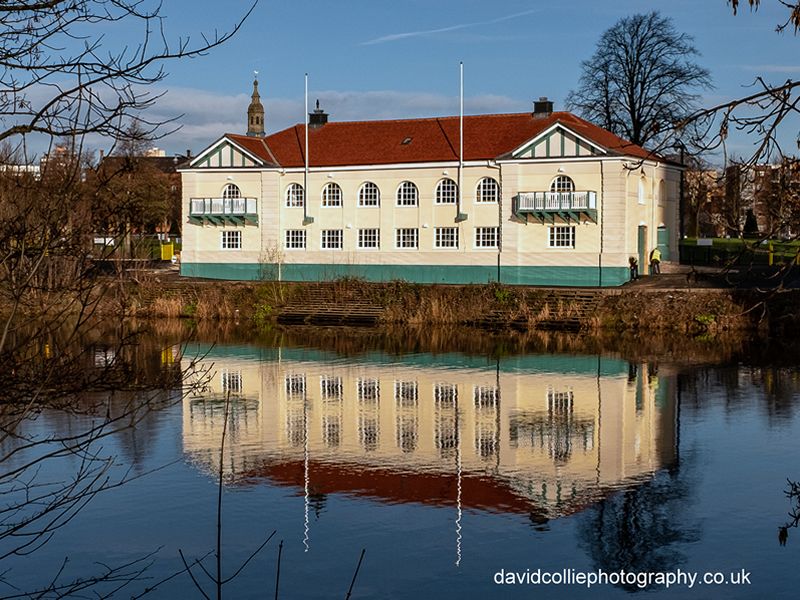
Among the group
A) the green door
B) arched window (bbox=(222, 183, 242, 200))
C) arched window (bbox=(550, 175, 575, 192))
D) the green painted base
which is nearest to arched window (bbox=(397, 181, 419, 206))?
the green painted base

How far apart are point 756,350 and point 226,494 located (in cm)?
2127

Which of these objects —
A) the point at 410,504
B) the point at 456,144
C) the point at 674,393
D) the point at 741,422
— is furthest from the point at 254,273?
the point at 410,504

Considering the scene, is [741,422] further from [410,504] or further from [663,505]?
[410,504]

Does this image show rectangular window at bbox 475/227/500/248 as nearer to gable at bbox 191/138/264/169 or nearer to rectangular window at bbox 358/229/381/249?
A: rectangular window at bbox 358/229/381/249

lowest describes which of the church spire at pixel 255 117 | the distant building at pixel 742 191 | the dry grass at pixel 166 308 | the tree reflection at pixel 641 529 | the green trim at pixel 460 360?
the tree reflection at pixel 641 529

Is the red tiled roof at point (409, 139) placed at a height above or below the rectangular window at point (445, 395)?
above

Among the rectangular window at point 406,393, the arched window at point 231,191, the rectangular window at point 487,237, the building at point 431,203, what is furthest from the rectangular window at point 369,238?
the rectangular window at point 406,393

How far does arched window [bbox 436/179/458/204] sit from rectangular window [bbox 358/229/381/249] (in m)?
3.19

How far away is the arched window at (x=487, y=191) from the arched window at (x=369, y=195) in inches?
183

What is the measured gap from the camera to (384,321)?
40.1m

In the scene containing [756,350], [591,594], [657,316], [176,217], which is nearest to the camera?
[591,594]

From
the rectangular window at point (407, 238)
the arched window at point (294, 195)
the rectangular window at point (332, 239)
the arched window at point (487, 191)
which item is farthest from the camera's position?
the arched window at point (294, 195)

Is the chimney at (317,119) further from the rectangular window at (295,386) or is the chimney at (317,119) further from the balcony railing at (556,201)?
the rectangular window at (295,386)

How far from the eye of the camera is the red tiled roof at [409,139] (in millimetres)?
46438
